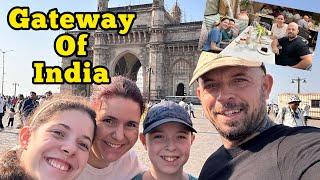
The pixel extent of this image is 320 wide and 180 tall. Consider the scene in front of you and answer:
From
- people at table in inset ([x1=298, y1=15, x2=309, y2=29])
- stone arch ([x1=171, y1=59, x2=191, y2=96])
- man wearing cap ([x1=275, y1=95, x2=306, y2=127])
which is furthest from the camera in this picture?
stone arch ([x1=171, y1=59, x2=191, y2=96])

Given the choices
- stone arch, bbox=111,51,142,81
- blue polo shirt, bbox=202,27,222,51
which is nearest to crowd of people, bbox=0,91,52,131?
blue polo shirt, bbox=202,27,222,51

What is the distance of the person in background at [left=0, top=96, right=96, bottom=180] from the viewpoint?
192cm

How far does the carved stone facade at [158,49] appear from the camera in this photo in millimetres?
40841

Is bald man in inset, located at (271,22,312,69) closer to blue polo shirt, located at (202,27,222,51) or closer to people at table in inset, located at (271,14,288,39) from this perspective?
people at table in inset, located at (271,14,288,39)

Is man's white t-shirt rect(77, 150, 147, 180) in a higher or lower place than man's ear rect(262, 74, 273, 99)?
lower

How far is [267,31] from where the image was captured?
1650mm

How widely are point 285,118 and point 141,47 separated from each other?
36001 mm

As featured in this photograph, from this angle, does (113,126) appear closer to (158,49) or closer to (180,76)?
(180,76)

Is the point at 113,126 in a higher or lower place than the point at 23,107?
higher

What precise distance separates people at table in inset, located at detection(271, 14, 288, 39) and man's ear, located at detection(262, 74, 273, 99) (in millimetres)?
468

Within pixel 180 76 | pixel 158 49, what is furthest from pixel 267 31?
pixel 158 49

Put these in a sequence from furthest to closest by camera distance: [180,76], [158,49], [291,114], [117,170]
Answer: [158,49] < [180,76] < [291,114] < [117,170]

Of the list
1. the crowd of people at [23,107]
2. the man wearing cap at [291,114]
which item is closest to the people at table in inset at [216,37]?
the crowd of people at [23,107]

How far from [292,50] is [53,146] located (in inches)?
54.8
